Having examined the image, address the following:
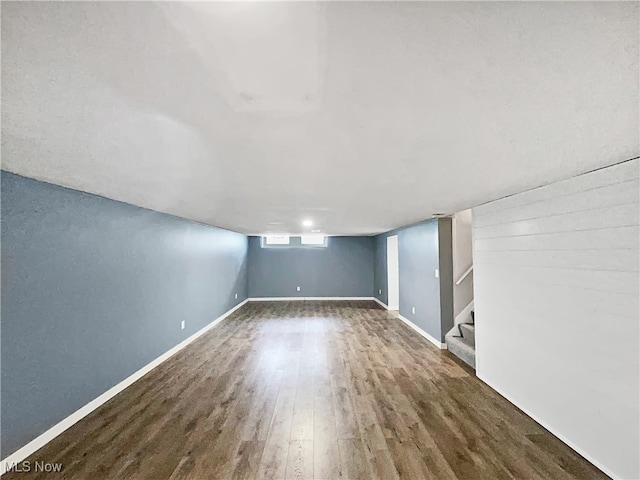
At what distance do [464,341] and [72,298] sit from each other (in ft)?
15.4

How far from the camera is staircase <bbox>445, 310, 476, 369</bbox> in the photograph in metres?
4.31

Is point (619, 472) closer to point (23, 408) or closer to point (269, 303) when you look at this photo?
point (23, 408)

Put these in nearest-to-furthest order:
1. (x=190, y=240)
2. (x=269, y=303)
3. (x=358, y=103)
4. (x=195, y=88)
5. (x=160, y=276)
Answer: (x=195, y=88)
(x=358, y=103)
(x=160, y=276)
(x=190, y=240)
(x=269, y=303)

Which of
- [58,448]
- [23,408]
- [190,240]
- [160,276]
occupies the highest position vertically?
[190,240]

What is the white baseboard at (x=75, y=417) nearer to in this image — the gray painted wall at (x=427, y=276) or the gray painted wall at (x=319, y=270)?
the gray painted wall at (x=427, y=276)

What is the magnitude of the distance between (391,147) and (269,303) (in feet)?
27.8

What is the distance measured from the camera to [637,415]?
198cm

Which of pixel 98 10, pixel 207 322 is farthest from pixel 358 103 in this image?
pixel 207 322

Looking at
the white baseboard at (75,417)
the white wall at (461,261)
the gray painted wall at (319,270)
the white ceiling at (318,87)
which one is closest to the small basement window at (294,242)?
the gray painted wall at (319,270)

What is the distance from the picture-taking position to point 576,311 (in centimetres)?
246

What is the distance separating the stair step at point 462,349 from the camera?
425cm

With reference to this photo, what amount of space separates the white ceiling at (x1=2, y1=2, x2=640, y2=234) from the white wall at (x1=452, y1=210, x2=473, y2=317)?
297cm

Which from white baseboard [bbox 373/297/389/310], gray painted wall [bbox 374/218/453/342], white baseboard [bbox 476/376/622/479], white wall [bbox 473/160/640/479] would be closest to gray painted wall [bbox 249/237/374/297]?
white baseboard [bbox 373/297/389/310]

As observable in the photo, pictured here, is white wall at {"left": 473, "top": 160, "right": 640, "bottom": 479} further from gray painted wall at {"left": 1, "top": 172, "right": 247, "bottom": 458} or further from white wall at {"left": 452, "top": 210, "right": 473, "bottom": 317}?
gray painted wall at {"left": 1, "top": 172, "right": 247, "bottom": 458}
